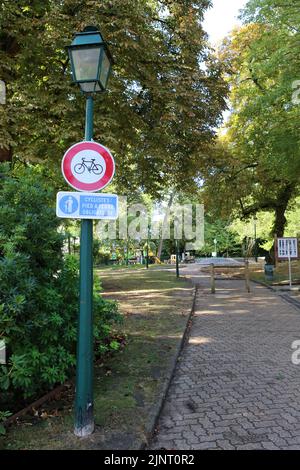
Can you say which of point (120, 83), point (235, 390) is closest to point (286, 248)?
point (120, 83)

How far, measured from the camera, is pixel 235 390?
16.0ft

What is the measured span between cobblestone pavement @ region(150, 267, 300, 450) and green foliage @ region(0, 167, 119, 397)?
129 centimetres

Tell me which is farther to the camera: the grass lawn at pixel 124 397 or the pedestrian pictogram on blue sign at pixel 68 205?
the pedestrian pictogram on blue sign at pixel 68 205

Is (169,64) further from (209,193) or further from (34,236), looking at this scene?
(209,193)

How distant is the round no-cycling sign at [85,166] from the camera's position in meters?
3.72

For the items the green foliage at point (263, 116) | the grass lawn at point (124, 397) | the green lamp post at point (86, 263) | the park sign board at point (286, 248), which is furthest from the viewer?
the park sign board at point (286, 248)

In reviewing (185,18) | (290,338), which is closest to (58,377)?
(290,338)

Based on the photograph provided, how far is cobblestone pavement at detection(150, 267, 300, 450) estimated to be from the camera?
12.0 feet

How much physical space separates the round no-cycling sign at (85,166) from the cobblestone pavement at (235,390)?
2.42 metres

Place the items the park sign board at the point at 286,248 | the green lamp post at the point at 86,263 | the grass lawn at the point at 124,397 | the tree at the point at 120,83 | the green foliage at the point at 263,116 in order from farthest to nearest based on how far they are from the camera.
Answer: the park sign board at the point at 286,248 < the green foliage at the point at 263,116 < the tree at the point at 120,83 < the green lamp post at the point at 86,263 < the grass lawn at the point at 124,397

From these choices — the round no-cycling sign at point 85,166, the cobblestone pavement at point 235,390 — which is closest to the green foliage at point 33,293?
the round no-cycling sign at point 85,166

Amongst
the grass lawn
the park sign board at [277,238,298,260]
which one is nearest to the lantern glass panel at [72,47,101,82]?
the grass lawn

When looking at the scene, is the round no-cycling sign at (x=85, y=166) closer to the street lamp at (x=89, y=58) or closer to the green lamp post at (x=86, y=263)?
the green lamp post at (x=86, y=263)

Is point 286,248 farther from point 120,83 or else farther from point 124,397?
point 124,397
